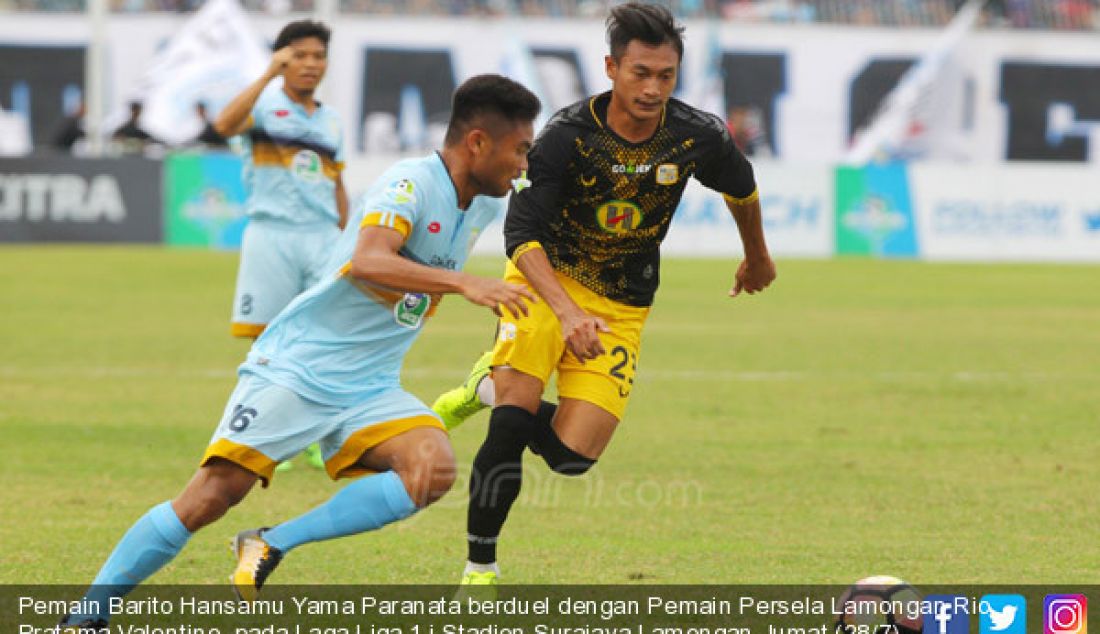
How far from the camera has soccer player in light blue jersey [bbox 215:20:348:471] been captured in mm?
10469

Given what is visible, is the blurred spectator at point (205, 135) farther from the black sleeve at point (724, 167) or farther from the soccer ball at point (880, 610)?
the soccer ball at point (880, 610)

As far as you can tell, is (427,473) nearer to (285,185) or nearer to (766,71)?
(285,185)

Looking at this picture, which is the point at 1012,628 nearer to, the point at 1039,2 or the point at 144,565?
the point at 144,565

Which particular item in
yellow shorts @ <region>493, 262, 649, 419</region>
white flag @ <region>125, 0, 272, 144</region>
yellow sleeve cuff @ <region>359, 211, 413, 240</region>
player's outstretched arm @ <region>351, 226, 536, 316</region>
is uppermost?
white flag @ <region>125, 0, 272, 144</region>

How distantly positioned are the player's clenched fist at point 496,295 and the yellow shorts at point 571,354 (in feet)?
4.85

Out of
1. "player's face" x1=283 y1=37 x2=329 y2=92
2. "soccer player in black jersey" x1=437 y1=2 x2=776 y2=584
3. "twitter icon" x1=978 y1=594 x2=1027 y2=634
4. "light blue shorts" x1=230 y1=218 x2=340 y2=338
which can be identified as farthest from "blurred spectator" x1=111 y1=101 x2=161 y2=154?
"twitter icon" x1=978 y1=594 x2=1027 y2=634

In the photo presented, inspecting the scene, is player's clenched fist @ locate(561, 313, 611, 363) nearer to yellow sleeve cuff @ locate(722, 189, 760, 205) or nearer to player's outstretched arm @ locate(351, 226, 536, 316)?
player's outstretched arm @ locate(351, 226, 536, 316)

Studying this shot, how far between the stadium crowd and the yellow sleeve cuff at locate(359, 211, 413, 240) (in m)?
38.4

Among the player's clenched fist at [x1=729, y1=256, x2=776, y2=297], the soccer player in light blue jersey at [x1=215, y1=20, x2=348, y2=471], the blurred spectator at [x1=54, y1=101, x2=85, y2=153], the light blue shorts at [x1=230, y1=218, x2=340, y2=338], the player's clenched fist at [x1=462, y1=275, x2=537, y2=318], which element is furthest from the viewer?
the blurred spectator at [x1=54, y1=101, x2=85, y2=153]

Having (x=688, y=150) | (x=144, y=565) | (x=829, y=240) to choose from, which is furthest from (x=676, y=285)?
(x=144, y=565)

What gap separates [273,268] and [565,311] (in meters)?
4.59

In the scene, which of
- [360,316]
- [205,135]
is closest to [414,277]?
[360,316]

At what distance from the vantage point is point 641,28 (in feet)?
22.5

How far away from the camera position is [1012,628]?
6.02m
